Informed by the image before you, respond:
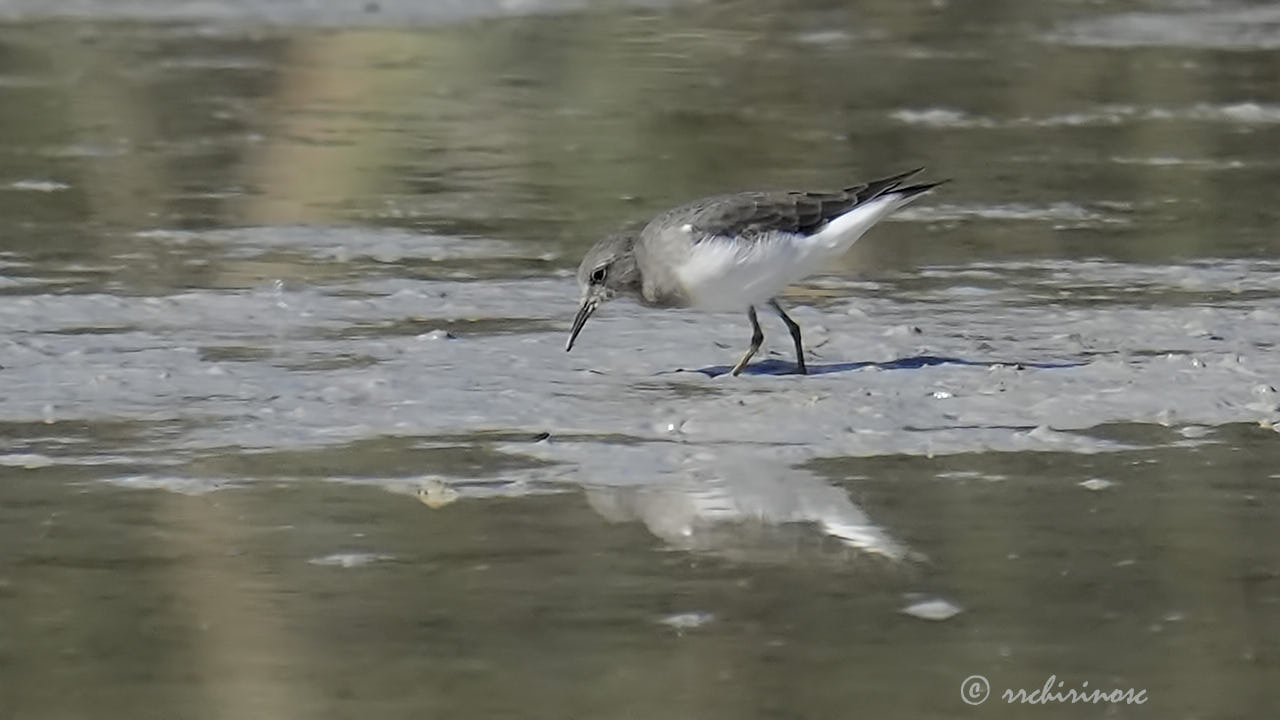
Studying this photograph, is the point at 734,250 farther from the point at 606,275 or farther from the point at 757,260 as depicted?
the point at 606,275

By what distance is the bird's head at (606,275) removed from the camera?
8070 mm

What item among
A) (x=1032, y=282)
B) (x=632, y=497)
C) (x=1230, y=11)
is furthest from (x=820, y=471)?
(x=1230, y=11)

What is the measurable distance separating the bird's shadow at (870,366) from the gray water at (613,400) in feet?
0.13

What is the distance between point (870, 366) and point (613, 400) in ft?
3.21

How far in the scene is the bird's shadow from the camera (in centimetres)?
800

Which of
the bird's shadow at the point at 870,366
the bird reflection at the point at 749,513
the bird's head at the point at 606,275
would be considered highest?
the bird's head at the point at 606,275

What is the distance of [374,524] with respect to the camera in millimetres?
6129

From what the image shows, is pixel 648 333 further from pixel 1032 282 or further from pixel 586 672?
pixel 586 672

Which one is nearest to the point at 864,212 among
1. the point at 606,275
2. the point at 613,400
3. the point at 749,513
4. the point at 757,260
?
the point at 757,260

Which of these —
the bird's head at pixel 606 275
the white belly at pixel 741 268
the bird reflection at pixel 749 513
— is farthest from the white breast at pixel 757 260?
the bird reflection at pixel 749 513

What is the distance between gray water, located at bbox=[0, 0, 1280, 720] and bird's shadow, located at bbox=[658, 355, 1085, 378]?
39 millimetres

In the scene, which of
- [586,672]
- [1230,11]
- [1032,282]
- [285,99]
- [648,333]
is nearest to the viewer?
[586,672]

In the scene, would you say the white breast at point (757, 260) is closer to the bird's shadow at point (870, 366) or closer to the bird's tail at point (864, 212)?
the bird's tail at point (864, 212)

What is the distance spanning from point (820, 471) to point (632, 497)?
1.87ft
